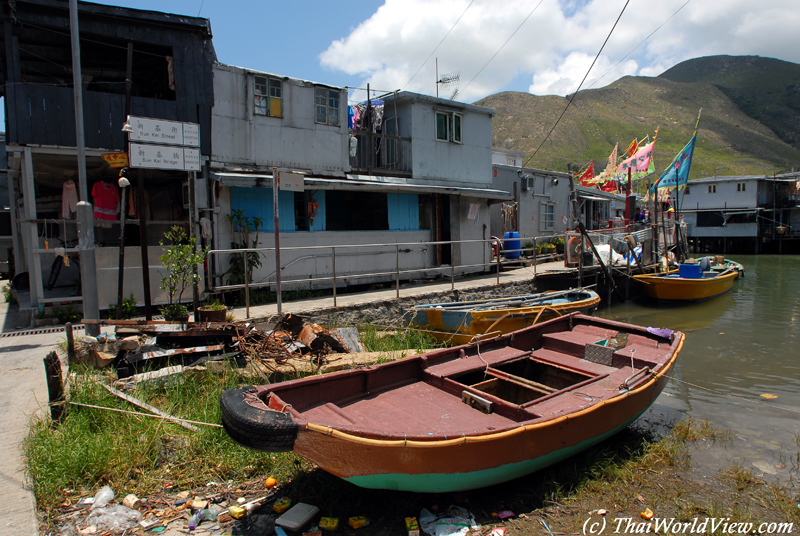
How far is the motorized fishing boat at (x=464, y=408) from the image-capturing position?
3.57 meters

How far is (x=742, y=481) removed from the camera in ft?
16.3

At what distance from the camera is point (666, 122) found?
324 ft

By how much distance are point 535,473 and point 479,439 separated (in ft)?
5.06

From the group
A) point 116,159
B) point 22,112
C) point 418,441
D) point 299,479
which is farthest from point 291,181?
point 418,441

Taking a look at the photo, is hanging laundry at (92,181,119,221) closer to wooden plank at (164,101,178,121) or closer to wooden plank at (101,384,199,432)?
wooden plank at (164,101,178,121)

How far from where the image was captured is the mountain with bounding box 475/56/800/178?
261 feet

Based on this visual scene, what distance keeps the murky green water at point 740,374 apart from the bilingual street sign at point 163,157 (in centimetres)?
896

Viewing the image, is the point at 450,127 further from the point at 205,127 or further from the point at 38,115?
the point at 38,115

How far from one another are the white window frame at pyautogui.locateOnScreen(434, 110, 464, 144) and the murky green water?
25.5ft

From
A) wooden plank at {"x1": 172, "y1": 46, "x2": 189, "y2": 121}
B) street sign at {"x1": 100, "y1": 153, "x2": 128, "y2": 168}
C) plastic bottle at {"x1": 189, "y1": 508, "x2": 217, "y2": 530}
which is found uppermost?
wooden plank at {"x1": 172, "y1": 46, "x2": 189, "y2": 121}

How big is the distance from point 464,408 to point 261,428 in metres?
2.40

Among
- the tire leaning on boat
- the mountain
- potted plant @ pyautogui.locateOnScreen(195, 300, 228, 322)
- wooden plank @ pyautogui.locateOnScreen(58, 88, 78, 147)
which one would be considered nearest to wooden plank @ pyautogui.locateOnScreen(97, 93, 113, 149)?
wooden plank @ pyautogui.locateOnScreen(58, 88, 78, 147)

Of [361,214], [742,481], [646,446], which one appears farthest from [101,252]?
[742,481]

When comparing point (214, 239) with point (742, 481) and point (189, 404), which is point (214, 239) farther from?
point (742, 481)
